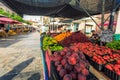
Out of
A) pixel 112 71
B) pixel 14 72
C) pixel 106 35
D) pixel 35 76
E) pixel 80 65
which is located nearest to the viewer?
pixel 80 65

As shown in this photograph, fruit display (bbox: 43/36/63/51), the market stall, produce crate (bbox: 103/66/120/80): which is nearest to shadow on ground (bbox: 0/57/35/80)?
fruit display (bbox: 43/36/63/51)

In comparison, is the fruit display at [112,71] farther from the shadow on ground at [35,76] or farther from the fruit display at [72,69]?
the shadow on ground at [35,76]

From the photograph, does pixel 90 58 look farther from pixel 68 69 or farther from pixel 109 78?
pixel 68 69

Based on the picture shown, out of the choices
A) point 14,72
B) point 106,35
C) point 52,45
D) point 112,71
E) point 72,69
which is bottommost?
point 14,72

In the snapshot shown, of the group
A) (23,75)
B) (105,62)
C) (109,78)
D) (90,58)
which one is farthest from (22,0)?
(109,78)

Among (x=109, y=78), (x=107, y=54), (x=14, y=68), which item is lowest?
(x=14, y=68)

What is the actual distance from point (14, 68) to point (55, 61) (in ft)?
15.7

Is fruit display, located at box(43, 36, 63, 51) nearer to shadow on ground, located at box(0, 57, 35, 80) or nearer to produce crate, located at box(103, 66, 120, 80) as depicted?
shadow on ground, located at box(0, 57, 35, 80)

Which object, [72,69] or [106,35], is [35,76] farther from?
[72,69]

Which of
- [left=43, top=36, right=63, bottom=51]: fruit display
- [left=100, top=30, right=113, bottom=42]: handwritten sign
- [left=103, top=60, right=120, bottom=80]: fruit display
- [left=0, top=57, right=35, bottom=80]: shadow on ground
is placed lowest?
[left=0, top=57, right=35, bottom=80]: shadow on ground

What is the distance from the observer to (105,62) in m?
2.72

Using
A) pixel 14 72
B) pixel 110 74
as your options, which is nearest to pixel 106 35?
pixel 110 74

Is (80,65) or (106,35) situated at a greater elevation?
(106,35)

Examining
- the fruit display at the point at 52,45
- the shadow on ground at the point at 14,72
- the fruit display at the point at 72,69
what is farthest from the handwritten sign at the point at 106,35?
the shadow on ground at the point at 14,72
